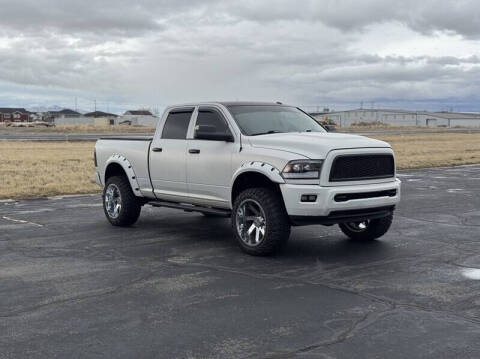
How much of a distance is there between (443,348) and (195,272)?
126 inches

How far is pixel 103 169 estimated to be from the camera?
11.0 metres

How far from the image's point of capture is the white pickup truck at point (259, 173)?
762 centimetres

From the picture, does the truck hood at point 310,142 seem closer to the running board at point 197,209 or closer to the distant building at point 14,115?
the running board at point 197,209

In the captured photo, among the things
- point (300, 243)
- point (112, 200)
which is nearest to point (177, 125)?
point (112, 200)

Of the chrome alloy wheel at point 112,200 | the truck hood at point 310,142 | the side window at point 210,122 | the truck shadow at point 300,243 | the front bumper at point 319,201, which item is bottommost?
the truck shadow at point 300,243

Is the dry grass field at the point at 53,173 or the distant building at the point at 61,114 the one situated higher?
the distant building at the point at 61,114

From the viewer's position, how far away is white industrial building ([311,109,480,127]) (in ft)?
517

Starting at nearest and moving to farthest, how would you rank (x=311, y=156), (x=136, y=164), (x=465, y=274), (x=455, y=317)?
(x=455, y=317) < (x=465, y=274) < (x=311, y=156) < (x=136, y=164)

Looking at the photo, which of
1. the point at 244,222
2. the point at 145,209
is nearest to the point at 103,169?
the point at 145,209

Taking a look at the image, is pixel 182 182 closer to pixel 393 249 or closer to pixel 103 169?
pixel 103 169

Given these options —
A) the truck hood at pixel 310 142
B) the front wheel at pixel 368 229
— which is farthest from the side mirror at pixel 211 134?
the front wheel at pixel 368 229

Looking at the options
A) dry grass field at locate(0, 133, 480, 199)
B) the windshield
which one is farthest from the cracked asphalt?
dry grass field at locate(0, 133, 480, 199)

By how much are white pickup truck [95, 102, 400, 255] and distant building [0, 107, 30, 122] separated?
146m

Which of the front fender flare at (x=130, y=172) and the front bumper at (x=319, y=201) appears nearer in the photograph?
the front bumper at (x=319, y=201)
